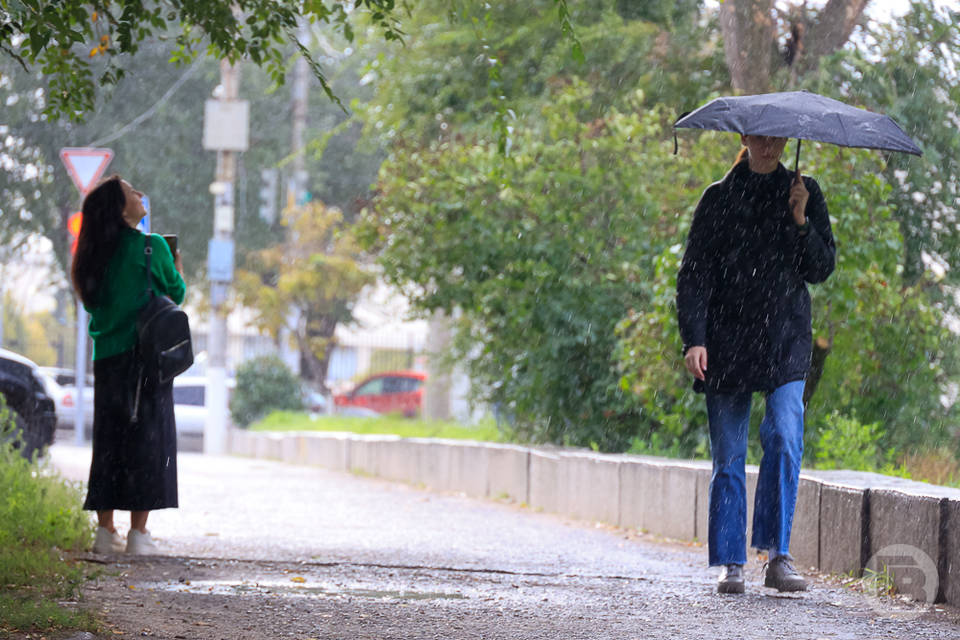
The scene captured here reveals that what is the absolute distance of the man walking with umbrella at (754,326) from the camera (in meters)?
5.67

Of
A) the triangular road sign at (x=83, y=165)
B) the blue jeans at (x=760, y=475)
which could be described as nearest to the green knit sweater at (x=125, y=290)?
the blue jeans at (x=760, y=475)

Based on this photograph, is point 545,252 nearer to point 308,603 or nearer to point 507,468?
point 507,468

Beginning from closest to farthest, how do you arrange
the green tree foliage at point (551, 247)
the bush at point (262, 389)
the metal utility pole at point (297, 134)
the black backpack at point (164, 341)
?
the black backpack at point (164, 341)
the green tree foliage at point (551, 247)
the bush at point (262, 389)
the metal utility pole at point (297, 134)

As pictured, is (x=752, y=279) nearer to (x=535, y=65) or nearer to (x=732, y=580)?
(x=732, y=580)

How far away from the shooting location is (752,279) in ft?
19.0

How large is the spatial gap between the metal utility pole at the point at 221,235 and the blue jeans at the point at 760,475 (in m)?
16.3

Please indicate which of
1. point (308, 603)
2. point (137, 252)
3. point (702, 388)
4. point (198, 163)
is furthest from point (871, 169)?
point (198, 163)

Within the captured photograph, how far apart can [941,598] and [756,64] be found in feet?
20.8

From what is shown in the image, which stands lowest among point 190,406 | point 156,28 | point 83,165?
point 190,406

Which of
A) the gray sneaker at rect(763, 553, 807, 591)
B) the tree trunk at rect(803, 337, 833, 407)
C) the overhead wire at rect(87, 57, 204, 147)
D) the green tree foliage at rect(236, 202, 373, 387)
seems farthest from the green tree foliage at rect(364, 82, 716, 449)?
the overhead wire at rect(87, 57, 204, 147)

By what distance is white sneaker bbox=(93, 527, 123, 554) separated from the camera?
6.70 m

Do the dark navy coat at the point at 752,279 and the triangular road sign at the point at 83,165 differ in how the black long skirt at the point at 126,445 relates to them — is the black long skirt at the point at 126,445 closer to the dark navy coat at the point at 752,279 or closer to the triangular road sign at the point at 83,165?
the dark navy coat at the point at 752,279

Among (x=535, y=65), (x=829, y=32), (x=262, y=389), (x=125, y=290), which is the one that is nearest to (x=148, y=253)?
(x=125, y=290)

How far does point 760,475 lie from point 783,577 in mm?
409
